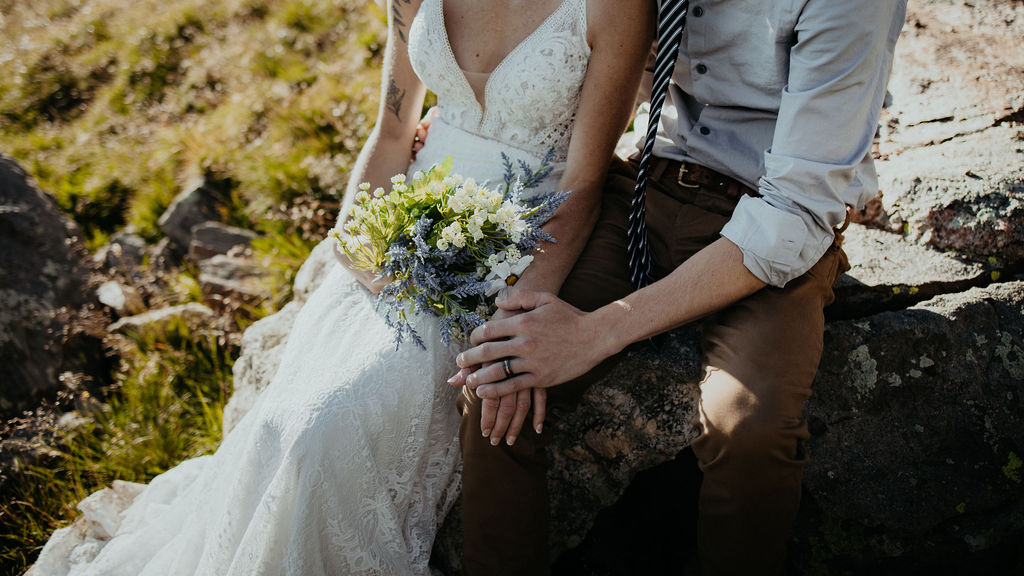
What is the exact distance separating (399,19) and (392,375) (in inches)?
59.5

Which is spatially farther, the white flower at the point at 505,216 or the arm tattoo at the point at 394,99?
the arm tattoo at the point at 394,99

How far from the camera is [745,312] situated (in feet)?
6.55

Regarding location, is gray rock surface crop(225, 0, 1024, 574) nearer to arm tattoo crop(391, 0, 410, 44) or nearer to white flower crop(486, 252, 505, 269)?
white flower crop(486, 252, 505, 269)

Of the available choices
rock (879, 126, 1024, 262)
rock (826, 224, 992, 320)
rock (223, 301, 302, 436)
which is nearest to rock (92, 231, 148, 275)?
rock (223, 301, 302, 436)

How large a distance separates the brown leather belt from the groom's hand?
2.41ft

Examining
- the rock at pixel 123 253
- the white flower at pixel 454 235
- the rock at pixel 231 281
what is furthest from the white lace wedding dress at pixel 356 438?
the rock at pixel 123 253

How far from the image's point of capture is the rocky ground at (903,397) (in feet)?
7.08

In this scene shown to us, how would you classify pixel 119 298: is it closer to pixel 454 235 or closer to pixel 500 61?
pixel 500 61

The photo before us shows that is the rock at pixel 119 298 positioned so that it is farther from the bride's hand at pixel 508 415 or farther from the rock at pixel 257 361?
the bride's hand at pixel 508 415

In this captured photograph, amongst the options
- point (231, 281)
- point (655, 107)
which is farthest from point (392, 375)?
point (231, 281)

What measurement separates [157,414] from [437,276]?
240 cm

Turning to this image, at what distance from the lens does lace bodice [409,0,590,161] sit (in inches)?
91.5

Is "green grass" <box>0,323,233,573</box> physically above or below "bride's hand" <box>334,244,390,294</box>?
below

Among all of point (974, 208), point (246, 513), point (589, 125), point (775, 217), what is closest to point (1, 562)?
point (246, 513)
